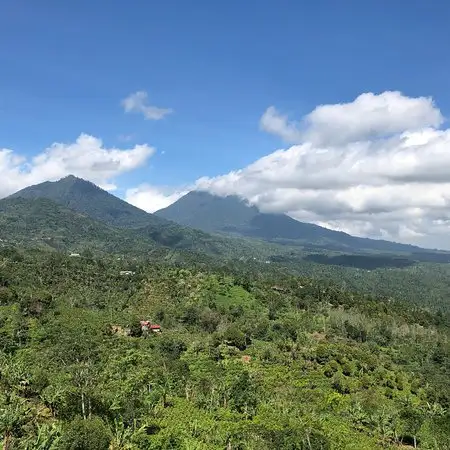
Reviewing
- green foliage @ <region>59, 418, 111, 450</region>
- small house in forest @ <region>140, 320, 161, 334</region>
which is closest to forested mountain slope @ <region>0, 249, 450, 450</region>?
green foliage @ <region>59, 418, 111, 450</region>

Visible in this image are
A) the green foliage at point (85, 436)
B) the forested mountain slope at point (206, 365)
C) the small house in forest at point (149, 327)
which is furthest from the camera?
the small house in forest at point (149, 327)

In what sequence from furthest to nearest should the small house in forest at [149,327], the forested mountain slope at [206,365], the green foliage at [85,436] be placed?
1. the small house in forest at [149,327]
2. the forested mountain slope at [206,365]
3. the green foliage at [85,436]

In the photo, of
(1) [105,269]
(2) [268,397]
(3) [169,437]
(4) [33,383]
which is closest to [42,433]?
(3) [169,437]

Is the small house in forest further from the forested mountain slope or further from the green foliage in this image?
the green foliage

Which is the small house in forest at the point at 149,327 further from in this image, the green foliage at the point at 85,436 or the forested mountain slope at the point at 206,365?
the green foliage at the point at 85,436

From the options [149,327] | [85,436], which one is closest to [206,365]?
[149,327]

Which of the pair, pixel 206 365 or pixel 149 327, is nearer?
pixel 206 365

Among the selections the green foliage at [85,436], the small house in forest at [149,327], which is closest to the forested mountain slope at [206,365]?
the green foliage at [85,436]

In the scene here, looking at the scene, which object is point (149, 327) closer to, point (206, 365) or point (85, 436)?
point (206, 365)
